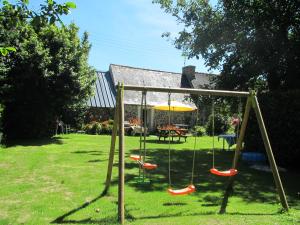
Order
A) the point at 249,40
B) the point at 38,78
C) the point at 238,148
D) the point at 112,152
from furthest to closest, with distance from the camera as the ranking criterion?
the point at 38,78 → the point at 249,40 → the point at 238,148 → the point at 112,152

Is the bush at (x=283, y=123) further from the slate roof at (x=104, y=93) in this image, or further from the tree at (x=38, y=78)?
the slate roof at (x=104, y=93)

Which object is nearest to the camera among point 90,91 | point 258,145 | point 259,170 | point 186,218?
point 186,218

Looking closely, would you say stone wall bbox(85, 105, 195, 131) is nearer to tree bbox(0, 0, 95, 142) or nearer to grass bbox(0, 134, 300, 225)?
tree bbox(0, 0, 95, 142)

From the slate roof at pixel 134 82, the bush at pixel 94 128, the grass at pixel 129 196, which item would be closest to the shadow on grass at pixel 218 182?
the grass at pixel 129 196

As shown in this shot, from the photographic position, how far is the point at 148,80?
33.3 meters

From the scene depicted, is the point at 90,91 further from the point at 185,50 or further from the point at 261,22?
the point at 261,22

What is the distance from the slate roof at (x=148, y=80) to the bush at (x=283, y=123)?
18.2 meters

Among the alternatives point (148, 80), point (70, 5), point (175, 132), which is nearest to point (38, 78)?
point (175, 132)

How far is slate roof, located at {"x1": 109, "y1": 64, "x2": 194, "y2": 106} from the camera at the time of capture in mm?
31039

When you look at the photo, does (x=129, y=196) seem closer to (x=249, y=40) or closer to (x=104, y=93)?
(x=249, y=40)

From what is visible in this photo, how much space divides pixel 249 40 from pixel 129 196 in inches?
419

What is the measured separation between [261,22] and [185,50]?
4784 millimetres

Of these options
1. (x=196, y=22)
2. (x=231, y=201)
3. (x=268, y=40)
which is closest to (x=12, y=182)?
(x=231, y=201)

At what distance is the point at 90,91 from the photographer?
20.1m
